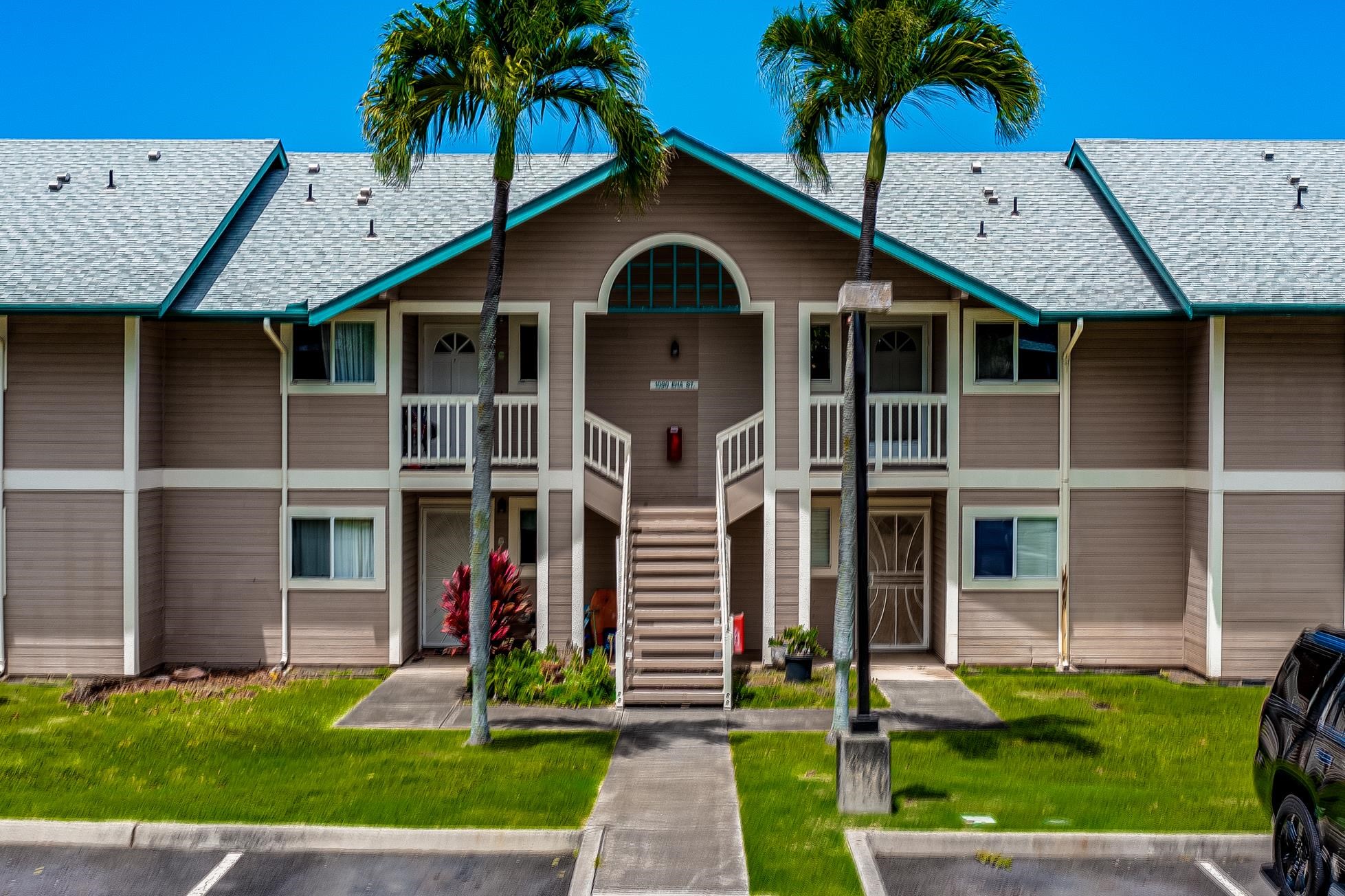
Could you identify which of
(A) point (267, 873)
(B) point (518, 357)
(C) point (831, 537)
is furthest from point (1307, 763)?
(B) point (518, 357)

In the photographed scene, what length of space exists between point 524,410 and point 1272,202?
13.2m

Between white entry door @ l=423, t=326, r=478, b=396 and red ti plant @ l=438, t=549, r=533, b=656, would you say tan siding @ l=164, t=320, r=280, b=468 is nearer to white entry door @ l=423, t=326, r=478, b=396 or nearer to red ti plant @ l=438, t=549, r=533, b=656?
white entry door @ l=423, t=326, r=478, b=396

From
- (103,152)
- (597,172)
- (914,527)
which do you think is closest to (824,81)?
(597,172)

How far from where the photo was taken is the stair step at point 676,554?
1616cm

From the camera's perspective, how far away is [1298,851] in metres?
8.00

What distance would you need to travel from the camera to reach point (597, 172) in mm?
15422

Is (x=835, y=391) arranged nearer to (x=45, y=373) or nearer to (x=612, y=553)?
(x=612, y=553)

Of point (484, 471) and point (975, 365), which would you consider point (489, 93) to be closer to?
point (484, 471)

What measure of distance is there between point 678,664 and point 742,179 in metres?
6.85

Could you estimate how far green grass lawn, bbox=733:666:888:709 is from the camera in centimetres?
1458

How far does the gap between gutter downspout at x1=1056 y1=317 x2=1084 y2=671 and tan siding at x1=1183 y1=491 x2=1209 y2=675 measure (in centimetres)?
180

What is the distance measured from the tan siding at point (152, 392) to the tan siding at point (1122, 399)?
44.9 ft

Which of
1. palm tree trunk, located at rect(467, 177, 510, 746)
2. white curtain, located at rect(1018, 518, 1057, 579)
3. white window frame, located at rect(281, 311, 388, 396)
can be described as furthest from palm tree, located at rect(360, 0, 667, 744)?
white curtain, located at rect(1018, 518, 1057, 579)

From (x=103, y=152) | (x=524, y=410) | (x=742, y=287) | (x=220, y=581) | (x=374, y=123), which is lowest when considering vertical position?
(x=220, y=581)
